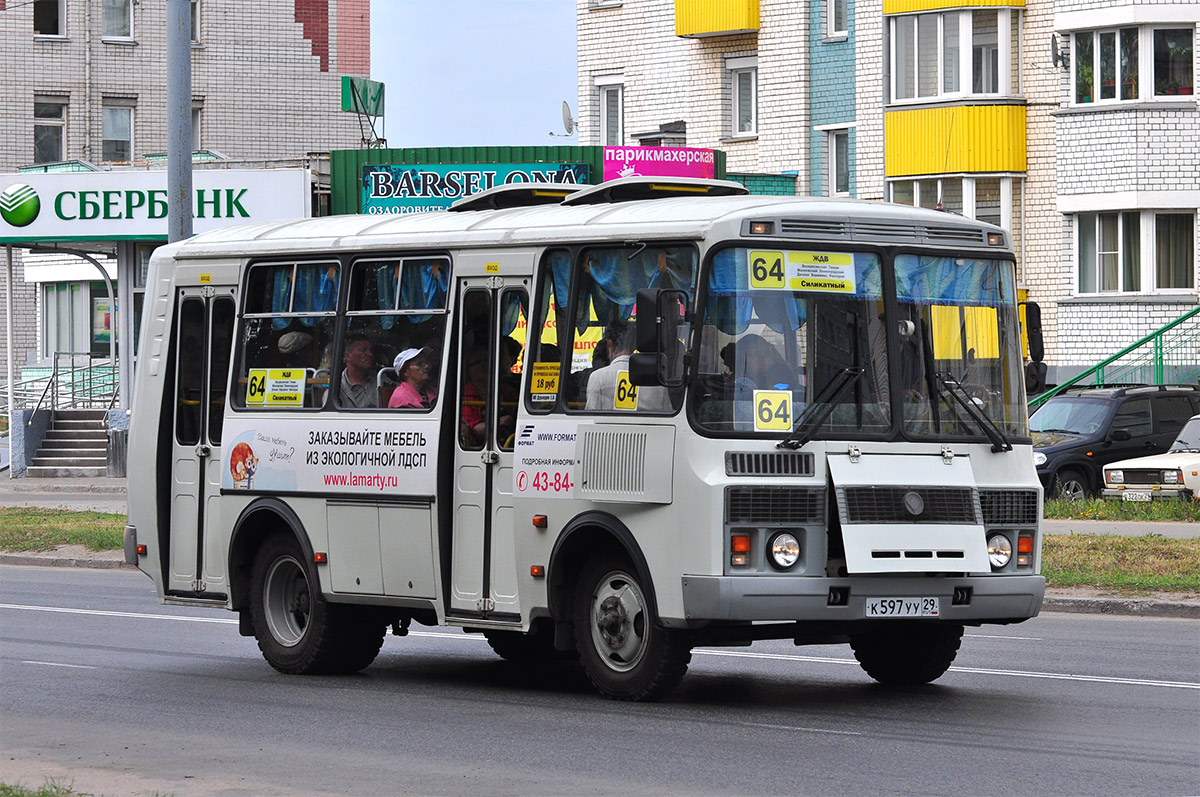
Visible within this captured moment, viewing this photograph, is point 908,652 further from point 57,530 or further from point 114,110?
point 114,110

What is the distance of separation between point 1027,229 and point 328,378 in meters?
29.3

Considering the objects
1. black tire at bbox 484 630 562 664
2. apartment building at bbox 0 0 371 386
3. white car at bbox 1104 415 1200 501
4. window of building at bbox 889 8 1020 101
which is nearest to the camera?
black tire at bbox 484 630 562 664

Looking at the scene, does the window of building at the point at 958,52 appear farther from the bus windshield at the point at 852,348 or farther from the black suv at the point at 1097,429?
the bus windshield at the point at 852,348

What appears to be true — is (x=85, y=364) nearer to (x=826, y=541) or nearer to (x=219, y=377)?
(x=219, y=377)

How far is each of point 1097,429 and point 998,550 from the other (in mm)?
19018

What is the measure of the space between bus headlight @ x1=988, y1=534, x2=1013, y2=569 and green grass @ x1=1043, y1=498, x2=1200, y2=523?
14362 mm

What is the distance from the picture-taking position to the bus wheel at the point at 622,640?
11461 millimetres

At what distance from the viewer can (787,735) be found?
10539 millimetres

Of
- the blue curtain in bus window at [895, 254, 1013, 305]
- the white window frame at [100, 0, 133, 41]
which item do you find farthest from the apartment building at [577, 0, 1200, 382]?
the blue curtain in bus window at [895, 254, 1013, 305]

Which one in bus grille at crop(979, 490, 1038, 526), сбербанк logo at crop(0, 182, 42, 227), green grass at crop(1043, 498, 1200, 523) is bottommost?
green grass at crop(1043, 498, 1200, 523)

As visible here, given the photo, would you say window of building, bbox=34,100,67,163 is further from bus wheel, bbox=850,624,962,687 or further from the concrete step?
bus wheel, bbox=850,624,962,687

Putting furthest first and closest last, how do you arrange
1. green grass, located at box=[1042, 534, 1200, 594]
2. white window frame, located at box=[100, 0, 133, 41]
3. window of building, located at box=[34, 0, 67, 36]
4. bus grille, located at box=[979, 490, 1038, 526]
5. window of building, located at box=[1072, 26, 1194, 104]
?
white window frame, located at box=[100, 0, 133, 41] < window of building, located at box=[34, 0, 67, 36] < window of building, located at box=[1072, 26, 1194, 104] < green grass, located at box=[1042, 534, 1200, 594] < bus grille, located at box=[979, 490, 1038, 526]

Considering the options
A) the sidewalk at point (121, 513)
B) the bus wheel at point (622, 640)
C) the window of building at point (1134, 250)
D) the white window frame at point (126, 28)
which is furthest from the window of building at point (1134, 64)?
the bus wheel at point (622, 640)

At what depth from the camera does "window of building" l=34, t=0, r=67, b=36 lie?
5247 cm
